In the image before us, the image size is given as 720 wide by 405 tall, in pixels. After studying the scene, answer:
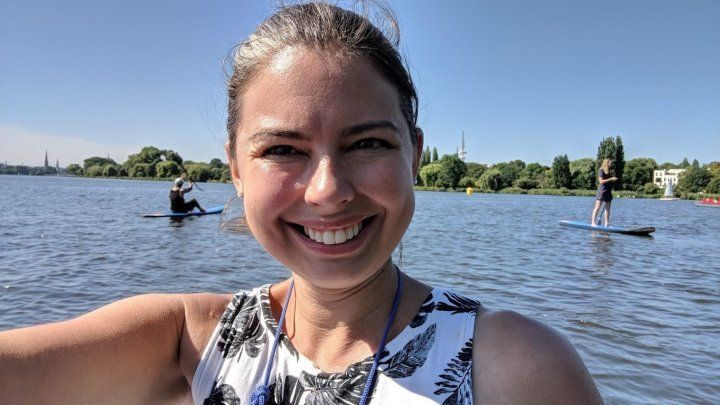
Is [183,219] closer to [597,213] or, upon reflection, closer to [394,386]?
[597,213]

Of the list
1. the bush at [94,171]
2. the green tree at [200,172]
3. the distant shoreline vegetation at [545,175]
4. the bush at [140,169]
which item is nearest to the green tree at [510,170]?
the distant shoreline vegetation at [545,175]

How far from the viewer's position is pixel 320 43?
4.80ft

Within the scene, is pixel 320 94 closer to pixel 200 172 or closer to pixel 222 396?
pixel 222 396

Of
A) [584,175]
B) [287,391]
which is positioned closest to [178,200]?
[287,391]

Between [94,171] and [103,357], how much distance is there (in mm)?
163125

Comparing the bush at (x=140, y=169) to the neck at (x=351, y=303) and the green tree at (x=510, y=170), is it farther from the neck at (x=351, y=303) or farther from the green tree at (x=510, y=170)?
the neck at (x=351, y=303)

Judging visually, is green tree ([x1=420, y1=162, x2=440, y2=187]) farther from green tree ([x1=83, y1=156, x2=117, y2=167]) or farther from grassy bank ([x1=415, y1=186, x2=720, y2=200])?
green tree ([x1=83, y1=156, x2=117, y2=167])

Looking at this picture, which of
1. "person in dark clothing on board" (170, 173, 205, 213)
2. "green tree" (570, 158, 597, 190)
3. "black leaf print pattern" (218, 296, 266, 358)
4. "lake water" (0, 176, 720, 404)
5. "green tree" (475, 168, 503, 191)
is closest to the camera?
"black leaf print pattern" (218, 296, 266, 358)

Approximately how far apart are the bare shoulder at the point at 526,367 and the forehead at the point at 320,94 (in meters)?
0.66

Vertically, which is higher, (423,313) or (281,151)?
(281,151)

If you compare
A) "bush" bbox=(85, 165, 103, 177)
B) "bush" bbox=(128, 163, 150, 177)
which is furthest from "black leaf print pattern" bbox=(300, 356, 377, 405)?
"bush" bbox=(85, 165, 103, 177)

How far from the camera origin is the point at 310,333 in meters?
1.64

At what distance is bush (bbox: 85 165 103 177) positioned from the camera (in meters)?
144

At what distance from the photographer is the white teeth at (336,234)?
1.44m
